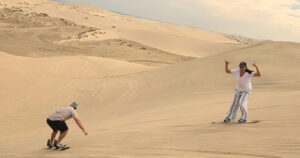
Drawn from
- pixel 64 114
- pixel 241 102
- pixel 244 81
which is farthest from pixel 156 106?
pixel 64 114

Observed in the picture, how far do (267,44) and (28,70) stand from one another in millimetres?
11836

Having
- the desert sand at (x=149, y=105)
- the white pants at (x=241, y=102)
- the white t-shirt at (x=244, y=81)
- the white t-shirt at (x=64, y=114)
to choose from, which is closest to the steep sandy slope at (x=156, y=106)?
the desert sand at (x=149, y=105)

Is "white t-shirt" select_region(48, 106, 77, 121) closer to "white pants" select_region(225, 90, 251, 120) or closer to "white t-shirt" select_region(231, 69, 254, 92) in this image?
"white pants" select_region(225, 90, 251, 120)

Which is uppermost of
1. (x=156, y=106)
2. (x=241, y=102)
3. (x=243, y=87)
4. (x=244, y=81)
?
(x=244, y=81)

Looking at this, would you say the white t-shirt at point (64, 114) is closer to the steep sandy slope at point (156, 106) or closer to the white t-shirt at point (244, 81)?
the steep sandy slope at point (156, 106)

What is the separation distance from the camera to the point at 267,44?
59.8 ft

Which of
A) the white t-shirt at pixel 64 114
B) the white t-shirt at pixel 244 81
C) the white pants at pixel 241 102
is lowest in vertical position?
the white t-shirt at pixel 64 114

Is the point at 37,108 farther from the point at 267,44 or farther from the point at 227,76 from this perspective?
the point at 267,44

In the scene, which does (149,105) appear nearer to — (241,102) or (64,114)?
(241,102)

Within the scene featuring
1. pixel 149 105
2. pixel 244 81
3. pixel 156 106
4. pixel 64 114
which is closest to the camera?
pixel 64 114

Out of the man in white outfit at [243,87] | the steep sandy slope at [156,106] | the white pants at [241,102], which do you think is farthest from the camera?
the white pants at [241,102]

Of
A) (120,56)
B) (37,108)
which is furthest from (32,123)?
(120,56)

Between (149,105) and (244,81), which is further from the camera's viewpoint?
(149,105)

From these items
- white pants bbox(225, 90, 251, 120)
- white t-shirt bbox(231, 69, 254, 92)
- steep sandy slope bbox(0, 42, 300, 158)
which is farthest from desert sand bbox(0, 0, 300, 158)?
white t-shirt bbox(231, 69, 254, 92)
